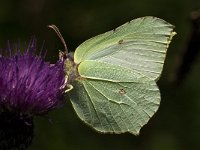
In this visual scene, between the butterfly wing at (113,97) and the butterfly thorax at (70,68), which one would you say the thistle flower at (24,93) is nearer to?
the butterfly thorax at (70,68)

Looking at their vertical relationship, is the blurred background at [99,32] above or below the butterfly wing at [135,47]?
below

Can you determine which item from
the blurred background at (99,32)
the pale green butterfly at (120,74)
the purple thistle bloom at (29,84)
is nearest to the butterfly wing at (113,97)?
the pale green butterfly at (120,74)

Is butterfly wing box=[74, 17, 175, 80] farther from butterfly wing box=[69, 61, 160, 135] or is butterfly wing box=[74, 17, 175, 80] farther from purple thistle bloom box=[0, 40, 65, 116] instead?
purple thistle bloom box=[0, 40, 65, 116]

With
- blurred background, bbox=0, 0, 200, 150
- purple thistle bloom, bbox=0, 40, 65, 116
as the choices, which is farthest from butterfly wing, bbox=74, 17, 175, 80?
blurred background, bbox=0, 0, 200, 150

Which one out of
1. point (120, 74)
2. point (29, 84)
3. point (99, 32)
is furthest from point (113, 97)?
point (99, 32)

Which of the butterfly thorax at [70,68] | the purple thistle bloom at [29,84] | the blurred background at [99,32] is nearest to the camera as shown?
the purple thistle bloom at [29,84]

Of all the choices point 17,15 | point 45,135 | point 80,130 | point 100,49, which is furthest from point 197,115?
point 100,49

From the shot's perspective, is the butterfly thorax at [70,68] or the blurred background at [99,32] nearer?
the butterfly thorax at [70,68]
